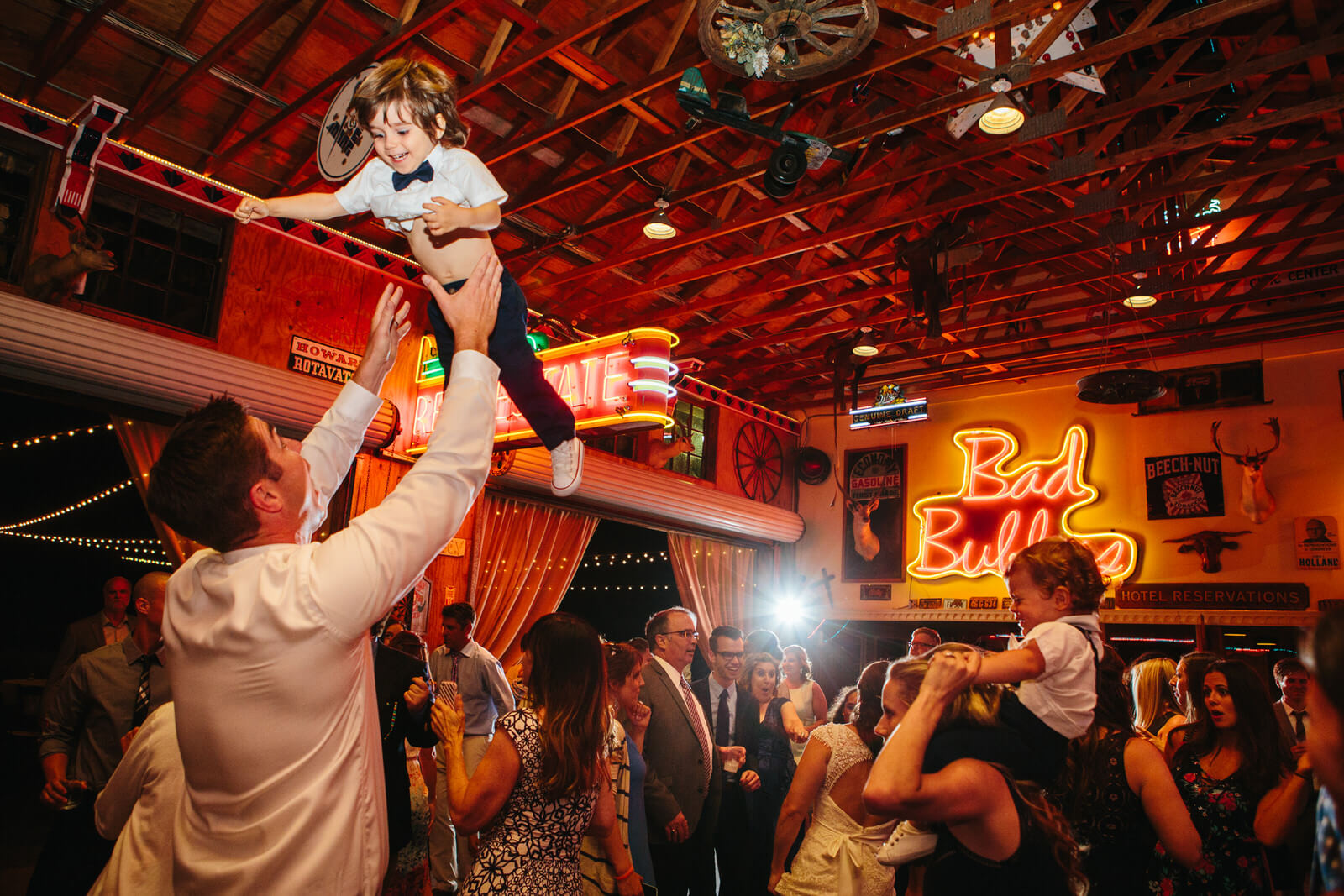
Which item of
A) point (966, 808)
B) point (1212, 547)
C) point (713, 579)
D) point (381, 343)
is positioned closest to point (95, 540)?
point (713, 579)

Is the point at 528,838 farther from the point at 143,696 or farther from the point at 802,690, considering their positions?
the point at 802,690

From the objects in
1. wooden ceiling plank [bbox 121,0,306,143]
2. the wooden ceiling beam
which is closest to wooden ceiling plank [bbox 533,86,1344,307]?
the wooden ceiling beam

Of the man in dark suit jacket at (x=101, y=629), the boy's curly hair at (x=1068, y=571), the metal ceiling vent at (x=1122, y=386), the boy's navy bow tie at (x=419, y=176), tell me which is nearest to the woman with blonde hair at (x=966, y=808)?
the boy's curly hair at (x=1068, y=571)

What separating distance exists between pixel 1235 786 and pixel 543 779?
2202 mm

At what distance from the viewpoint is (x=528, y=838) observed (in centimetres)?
240

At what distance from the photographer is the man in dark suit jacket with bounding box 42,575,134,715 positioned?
5.04 meters

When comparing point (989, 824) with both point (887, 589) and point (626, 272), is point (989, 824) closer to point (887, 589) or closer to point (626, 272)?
point (626, 272)

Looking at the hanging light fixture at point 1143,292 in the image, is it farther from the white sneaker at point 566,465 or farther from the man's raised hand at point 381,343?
the man's raised hand at point 381,343

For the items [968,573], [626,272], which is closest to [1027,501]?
[968,573]

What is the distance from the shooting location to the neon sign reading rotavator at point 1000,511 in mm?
9703

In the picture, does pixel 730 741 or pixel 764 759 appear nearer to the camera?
pixel 764 759

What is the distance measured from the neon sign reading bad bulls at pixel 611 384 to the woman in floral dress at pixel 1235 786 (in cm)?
394

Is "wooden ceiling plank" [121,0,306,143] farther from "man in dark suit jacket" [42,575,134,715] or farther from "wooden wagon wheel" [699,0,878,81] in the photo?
"man in dark suit jacket" [42,575,134,715]

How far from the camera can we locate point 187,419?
142cm
